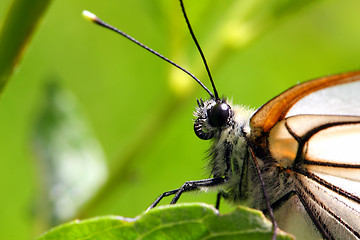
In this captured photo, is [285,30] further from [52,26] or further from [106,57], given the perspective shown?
[52,26]

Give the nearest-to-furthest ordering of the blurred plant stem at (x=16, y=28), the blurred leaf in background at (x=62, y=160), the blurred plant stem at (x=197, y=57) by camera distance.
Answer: the blurred plant stem at (x=16, y=28) → the blurred plant stem at (x=197, y=57) → the blurred leaf in background at (x=62, y=160)

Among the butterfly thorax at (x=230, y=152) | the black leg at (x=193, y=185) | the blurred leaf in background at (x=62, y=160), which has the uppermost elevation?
the butterfly thorax at (x=230, y=152)

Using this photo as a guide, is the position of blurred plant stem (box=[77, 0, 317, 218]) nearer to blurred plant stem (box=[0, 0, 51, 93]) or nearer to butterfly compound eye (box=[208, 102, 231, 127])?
butterfly compound eye (box=[208, 102, 231, 127])

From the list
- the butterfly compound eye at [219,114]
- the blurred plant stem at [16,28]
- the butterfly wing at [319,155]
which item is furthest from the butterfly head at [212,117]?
the blurred plant stem at [16,28]

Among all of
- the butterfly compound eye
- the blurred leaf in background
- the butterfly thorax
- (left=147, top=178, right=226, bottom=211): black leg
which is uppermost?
the butterfly compound eye

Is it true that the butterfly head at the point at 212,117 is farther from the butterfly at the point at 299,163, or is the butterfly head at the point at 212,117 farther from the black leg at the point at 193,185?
the black leg at the point at 193,185

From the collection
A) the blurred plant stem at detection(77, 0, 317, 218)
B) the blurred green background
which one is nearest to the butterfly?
the blurred plant stem at detection(77, 0, 317, 218)

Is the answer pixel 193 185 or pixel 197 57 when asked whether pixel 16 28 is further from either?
pixel 197 57
